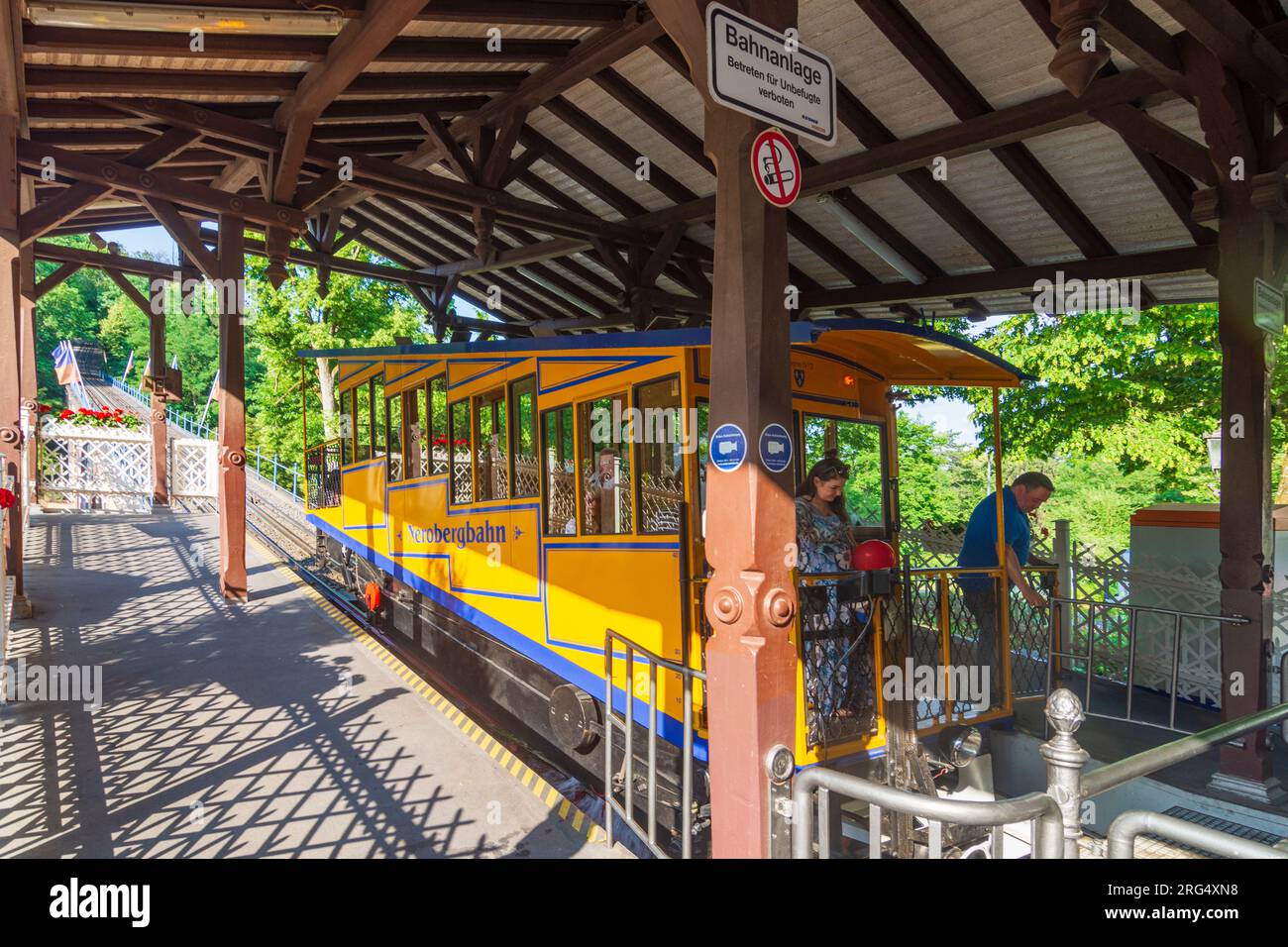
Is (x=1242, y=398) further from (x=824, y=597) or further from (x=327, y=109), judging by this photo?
(x=327, y=109)

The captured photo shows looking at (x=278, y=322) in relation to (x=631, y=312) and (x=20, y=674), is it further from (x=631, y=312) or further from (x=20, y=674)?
(x=20, y=674)

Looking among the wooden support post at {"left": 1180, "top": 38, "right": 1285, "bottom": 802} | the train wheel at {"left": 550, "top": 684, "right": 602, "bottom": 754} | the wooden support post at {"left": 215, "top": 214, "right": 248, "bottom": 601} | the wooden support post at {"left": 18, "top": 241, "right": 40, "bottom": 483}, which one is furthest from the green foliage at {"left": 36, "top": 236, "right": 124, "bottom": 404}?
the wooden support post at {"left": 1180, "top": 38, "right": 1285, "bottom": 802}

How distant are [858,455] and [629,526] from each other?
73.5 inches

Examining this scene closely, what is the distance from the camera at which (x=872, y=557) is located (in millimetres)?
4543

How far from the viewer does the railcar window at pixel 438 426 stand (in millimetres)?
8406

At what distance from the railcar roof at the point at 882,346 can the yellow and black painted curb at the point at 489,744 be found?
2.74 m

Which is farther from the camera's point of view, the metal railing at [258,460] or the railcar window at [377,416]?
the metal railing at [258,460]

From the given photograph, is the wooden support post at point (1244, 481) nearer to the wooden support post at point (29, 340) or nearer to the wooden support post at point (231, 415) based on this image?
the wooden support post at point (231, 415)

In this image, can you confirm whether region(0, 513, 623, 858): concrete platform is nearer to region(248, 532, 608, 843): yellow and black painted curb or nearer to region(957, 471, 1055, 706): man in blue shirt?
region(248, 532, 608, 843): yellow and black painted curb

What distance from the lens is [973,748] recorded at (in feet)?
17.6

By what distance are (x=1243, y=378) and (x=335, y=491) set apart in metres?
11.1

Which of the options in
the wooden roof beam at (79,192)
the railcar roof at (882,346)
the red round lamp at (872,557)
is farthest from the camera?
the wooden roof beam at (79,192)

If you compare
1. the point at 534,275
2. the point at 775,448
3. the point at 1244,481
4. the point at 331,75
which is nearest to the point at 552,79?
the point at 331,75

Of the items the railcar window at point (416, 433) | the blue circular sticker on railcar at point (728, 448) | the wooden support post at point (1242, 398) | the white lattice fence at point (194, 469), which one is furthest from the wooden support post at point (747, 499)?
the white lattice fence at point (194, 469)
